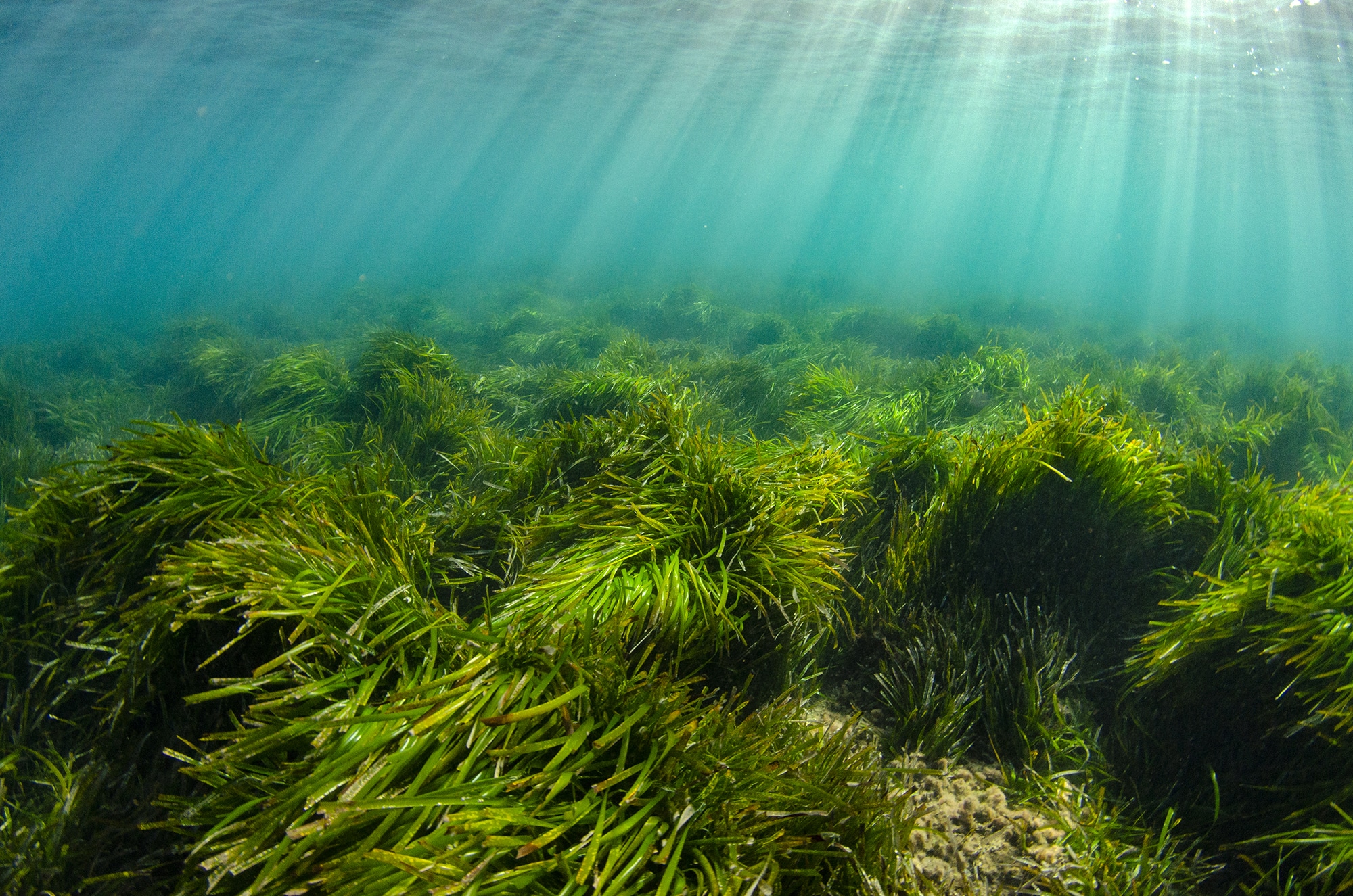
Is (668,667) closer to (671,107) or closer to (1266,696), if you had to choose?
(1266,696)

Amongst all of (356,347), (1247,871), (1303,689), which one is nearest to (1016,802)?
(1247,871)

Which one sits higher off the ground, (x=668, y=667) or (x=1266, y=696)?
(x=668, y=667)

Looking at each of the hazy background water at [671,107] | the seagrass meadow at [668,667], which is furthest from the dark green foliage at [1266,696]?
the hazy background water at [671,107]

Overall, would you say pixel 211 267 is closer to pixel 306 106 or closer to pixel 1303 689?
pixel 306 106

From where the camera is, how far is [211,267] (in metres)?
45.2

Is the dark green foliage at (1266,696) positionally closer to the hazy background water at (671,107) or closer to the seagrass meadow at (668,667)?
the seagrass meadow at (668,667)

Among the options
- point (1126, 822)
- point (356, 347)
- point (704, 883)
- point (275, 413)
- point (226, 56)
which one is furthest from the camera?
point (226, 56)

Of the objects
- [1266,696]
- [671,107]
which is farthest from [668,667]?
[671,107]

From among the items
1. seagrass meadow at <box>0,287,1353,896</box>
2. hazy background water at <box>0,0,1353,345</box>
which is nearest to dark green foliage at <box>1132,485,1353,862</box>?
seagrass meadow at <box>0,287,1353,896</box>

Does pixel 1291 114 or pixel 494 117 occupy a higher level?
pixel 494 117

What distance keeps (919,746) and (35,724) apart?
125 inches

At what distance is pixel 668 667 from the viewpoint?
7.34 ft

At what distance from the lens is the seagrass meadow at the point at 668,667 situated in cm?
142

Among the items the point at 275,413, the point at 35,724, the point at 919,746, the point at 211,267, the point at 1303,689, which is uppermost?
the point at 35,724
